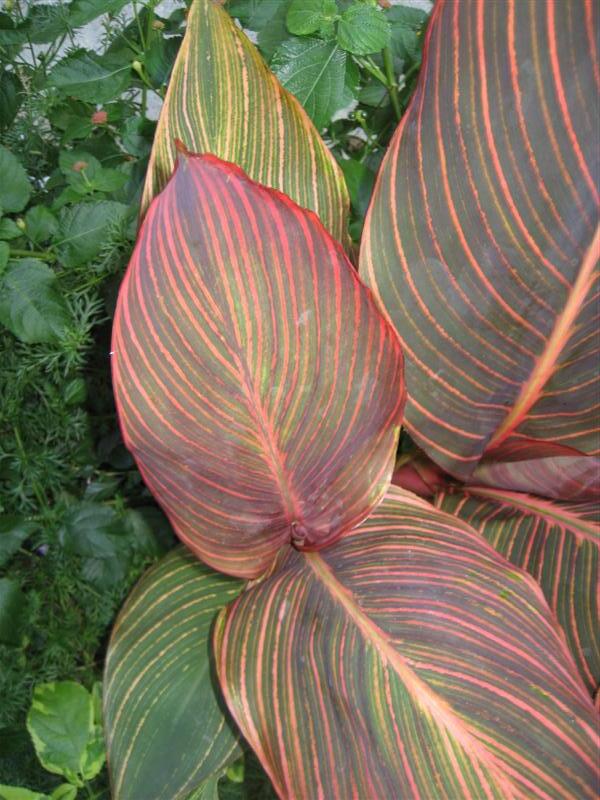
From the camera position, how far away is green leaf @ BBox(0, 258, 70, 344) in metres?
0.56

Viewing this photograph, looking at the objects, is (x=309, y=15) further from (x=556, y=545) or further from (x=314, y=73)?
(x=556, y=545)

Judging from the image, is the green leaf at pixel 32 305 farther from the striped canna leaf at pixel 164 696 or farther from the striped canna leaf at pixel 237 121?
the striped canna leaf at pixel 164 696

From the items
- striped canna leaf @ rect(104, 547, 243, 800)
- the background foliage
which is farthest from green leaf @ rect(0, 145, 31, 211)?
striped canna leaf @ rect(104, 547, 243, 800)

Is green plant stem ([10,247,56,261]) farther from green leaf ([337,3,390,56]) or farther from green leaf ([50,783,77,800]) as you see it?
green leaf ([50,783,77,800])

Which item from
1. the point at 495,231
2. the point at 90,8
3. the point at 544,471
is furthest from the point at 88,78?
the point at 544,471

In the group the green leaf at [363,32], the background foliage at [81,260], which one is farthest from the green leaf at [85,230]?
the green leaf at [363,32]

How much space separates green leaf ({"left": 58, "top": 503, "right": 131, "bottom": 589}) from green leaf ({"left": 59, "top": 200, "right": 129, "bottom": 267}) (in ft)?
0.81

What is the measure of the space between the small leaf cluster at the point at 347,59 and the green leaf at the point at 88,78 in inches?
5.1

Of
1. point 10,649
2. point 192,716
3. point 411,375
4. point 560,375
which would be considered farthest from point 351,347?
point 10,649

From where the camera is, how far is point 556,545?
24.8 inches

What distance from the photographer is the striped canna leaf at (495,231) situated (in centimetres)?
47

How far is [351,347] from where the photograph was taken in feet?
1.67

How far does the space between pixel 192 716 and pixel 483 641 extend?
25cm

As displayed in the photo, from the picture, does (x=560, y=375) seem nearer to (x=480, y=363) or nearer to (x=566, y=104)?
(x=480, y=363)
